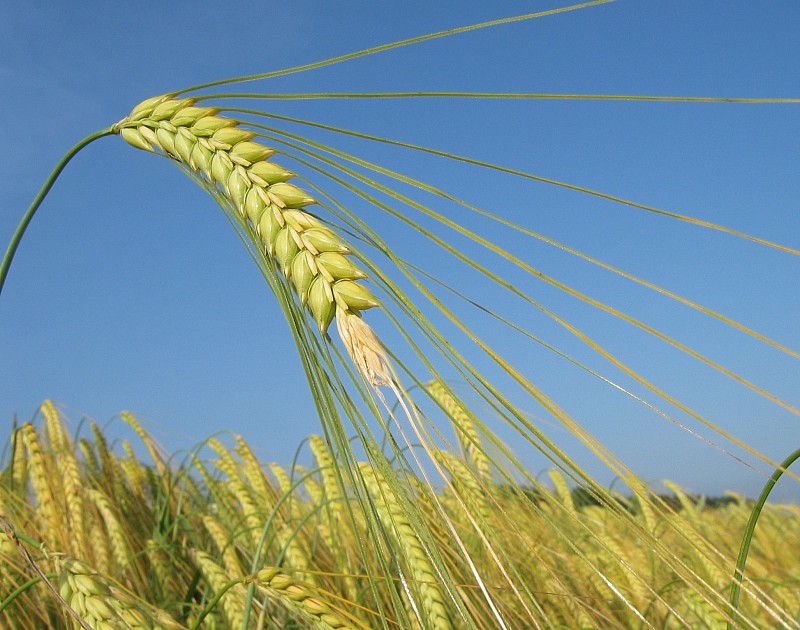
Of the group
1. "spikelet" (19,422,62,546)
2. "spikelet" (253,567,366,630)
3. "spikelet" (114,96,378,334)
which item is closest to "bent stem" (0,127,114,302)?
"spikelet" (114,96,378,334)

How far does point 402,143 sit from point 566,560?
4.72 ft

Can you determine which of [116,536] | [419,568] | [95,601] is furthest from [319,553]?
[95,601]

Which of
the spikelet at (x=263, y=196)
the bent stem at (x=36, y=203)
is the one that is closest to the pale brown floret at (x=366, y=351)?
the spikelet at (x=263, y=196)

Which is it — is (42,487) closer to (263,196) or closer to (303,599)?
(303,599)

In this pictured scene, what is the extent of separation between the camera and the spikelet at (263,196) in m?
0.85

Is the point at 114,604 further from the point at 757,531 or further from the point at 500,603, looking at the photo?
the point at 757,531

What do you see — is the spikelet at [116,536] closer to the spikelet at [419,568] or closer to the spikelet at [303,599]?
the spikelet at [419,568]

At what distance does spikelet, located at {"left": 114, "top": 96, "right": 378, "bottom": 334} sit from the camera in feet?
2.81

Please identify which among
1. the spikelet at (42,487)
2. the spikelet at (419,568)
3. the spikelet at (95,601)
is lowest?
the spikelet at (419,568)

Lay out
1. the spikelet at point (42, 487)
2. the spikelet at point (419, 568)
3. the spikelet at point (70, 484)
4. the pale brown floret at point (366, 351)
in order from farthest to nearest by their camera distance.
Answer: the spikelet at point (70, 484), the spikelet at point (42, 487), the spikelet at point (419, 568), the pale brown floret at point (366, 351)

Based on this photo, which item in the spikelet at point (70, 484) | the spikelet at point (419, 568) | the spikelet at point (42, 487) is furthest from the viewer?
the spikelet at point (70, 484)

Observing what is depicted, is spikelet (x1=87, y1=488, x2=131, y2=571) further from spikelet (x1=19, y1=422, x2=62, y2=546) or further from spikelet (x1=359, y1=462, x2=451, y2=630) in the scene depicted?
spikelet (x1=359, y1=462, x2=451, y2=630)

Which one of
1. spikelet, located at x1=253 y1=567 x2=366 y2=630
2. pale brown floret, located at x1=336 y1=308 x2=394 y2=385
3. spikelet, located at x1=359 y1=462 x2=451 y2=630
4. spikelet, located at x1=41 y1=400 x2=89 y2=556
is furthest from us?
spikelet, located at x1=41 y1=400 x2=89 y2=556

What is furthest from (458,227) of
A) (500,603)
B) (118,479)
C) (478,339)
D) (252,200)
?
(118,479)
